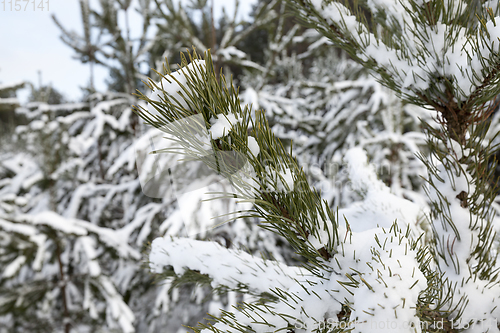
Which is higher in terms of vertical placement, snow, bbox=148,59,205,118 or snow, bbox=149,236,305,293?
snow, bbox=148,59,205,118

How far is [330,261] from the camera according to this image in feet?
1.40

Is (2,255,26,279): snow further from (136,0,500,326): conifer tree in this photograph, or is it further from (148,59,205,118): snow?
(148,59,205,118): snow

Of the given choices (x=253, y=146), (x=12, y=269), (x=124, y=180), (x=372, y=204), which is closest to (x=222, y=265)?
(x=253, y=146)

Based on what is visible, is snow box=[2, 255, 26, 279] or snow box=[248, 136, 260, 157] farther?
snow box=[2, 255, 26, 279]

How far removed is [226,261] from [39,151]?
2.69m

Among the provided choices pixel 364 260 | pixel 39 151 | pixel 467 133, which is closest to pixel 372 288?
pixel 364 260

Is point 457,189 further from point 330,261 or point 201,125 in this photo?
point 201,125

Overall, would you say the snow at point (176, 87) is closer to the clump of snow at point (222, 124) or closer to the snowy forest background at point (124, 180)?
the clump of snow at point (222, 124)

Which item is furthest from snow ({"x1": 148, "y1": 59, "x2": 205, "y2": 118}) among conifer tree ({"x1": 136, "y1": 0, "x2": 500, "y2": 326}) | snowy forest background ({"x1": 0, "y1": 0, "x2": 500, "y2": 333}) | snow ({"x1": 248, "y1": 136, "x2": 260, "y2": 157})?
snowy forest background ({"x1": 0, "y1": 0, "x2": 500, "y2": 333})

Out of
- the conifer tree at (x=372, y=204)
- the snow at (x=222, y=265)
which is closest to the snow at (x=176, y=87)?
the conifer tree at (x=372, y=204)

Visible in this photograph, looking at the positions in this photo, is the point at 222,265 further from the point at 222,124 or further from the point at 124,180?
the point at 124,180

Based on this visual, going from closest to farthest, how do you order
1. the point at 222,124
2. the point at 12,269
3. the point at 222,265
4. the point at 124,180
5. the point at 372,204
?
1. the point at 222,124
2. the point at 222,265
3. the point at 372,204
4. the point at 12,269
5. the point at 124,180

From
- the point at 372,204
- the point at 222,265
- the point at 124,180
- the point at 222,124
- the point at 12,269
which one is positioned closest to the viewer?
the point at 222,124

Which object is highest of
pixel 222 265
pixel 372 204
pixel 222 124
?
pixel 222 124
